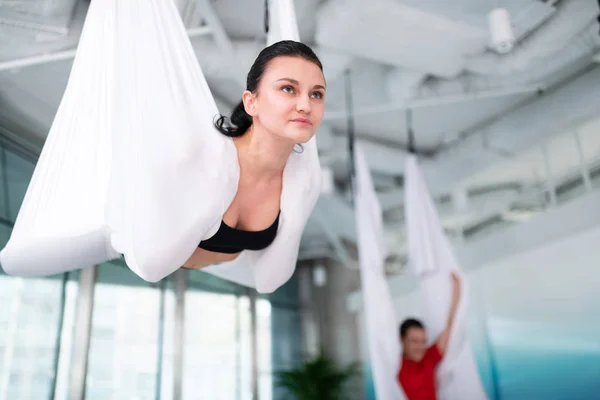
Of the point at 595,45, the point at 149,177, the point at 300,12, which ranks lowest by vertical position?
the point at 149,177

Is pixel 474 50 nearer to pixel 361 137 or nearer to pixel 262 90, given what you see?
pixel 361 137

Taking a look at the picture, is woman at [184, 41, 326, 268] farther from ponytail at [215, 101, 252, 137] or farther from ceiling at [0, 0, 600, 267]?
ceiling at [0, 0, 600, 267]

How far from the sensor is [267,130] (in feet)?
4.00

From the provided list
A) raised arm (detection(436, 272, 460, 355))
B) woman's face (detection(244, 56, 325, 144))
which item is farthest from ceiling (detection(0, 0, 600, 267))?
raised arm (detection(436, 272, 460, 355))

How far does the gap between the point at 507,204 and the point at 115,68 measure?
11.8 feet

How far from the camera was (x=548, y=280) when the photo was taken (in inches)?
144

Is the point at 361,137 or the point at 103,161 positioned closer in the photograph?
the point at 103,161

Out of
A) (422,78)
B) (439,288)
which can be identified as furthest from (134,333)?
(422,78)

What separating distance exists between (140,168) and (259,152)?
0.92ft

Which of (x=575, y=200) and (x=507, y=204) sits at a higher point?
(x=507, y=204)

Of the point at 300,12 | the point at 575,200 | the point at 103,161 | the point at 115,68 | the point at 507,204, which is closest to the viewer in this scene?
the point at 115,68

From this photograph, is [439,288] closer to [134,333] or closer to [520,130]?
[520,130]

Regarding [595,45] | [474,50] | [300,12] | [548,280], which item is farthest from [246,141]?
[548,280]

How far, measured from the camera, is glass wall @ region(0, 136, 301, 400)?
2.78 m
